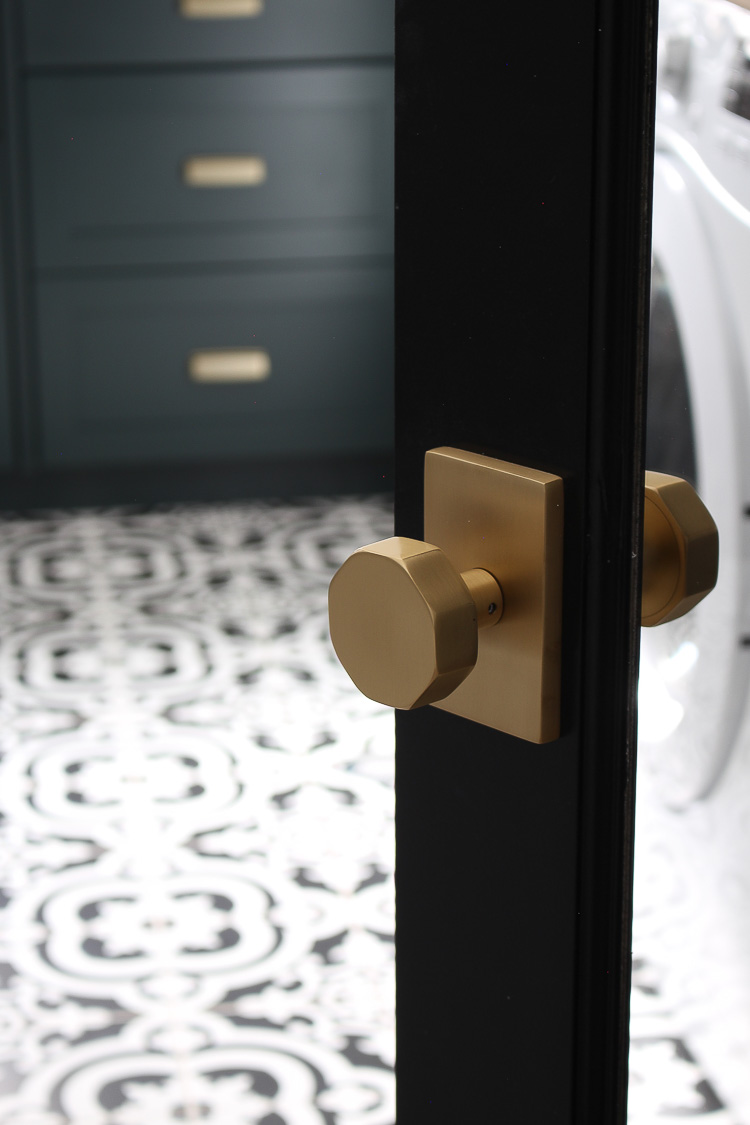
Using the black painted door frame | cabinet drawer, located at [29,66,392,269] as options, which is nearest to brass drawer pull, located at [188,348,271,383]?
cabinet drawer, located at [29,66,392,269]

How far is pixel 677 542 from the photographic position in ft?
0.84

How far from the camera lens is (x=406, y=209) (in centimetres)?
27

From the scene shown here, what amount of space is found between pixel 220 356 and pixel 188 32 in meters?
0.47

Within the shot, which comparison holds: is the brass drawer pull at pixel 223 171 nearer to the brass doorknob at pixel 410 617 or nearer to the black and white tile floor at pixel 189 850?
the black and white tile floor at pixel 189 850

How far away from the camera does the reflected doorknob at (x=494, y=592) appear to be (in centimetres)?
25

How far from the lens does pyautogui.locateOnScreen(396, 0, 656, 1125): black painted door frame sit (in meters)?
0.23

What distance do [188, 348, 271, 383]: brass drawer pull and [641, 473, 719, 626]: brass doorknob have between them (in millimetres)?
1874

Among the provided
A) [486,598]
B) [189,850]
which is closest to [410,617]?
[486,598]

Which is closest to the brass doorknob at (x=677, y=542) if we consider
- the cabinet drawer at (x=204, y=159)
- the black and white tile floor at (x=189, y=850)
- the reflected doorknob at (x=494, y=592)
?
the reflected doorknob at (x=494, y=592)

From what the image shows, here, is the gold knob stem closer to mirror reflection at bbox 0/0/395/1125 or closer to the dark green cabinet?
mirror reflection at bbox 0/0/395/1125

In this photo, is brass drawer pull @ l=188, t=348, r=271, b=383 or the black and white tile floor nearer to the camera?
the black and white tile floor

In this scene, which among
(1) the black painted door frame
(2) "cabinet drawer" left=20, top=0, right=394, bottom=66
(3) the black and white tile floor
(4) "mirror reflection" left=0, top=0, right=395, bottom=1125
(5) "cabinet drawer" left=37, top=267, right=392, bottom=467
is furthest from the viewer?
(5) "cabinet drawer" left=37, top=267, right=392, bottom=467

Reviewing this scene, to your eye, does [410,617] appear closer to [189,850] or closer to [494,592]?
[494,592]

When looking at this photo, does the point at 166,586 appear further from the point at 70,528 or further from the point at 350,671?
the point at 350,671
